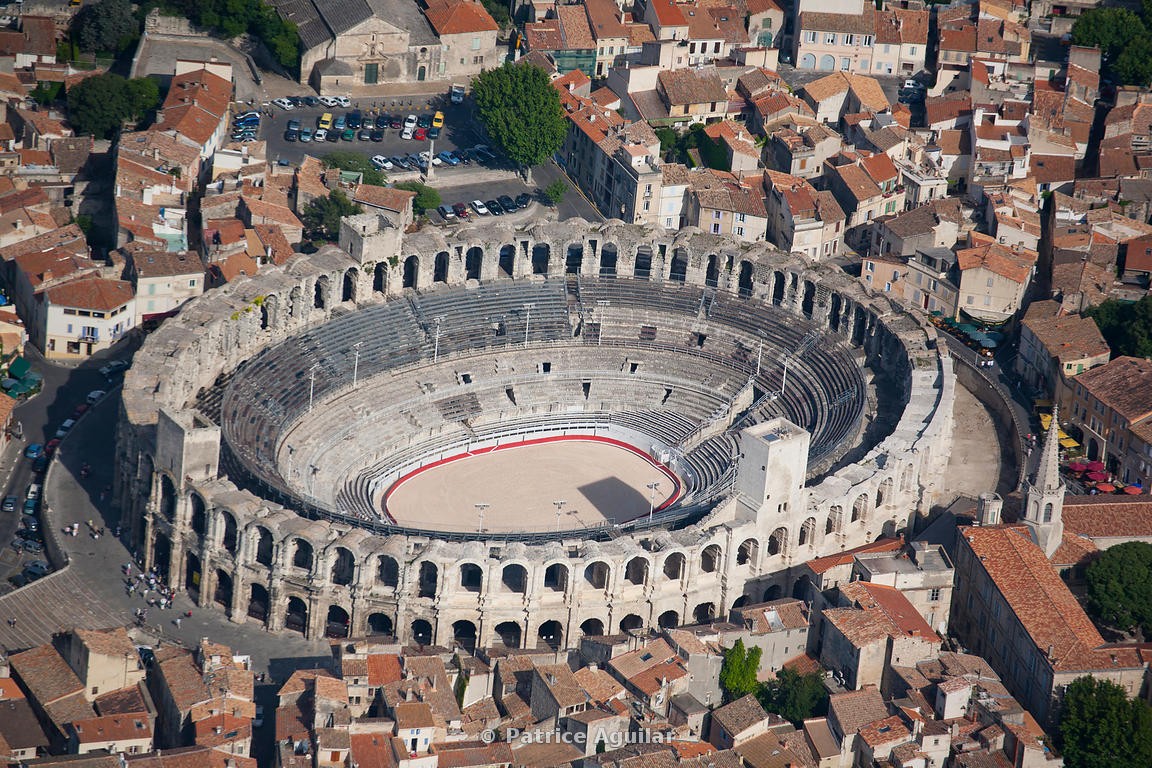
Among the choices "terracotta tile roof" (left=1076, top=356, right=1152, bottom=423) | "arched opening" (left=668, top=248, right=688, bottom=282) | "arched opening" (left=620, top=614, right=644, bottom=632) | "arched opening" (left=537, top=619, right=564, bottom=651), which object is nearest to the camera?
"arched opening" (left=537, top=619, right=564, bottom=651)

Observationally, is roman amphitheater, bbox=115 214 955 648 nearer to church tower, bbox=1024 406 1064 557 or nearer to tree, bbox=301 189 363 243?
church tower, bbox=1024 406 1064 557

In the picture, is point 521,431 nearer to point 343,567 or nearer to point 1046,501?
point 343,567

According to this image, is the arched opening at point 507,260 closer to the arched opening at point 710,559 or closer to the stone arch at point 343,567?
the arched opening at point 710,559

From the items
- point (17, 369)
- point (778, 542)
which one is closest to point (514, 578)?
point (778, 542)

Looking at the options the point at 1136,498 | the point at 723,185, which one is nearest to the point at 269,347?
the point at 723,185

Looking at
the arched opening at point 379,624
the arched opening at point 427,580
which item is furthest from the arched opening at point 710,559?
the arched opening at point 379,624

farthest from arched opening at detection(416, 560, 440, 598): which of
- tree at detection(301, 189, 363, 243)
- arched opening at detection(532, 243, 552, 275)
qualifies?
tree at detection(301, 189, 363, 243)
